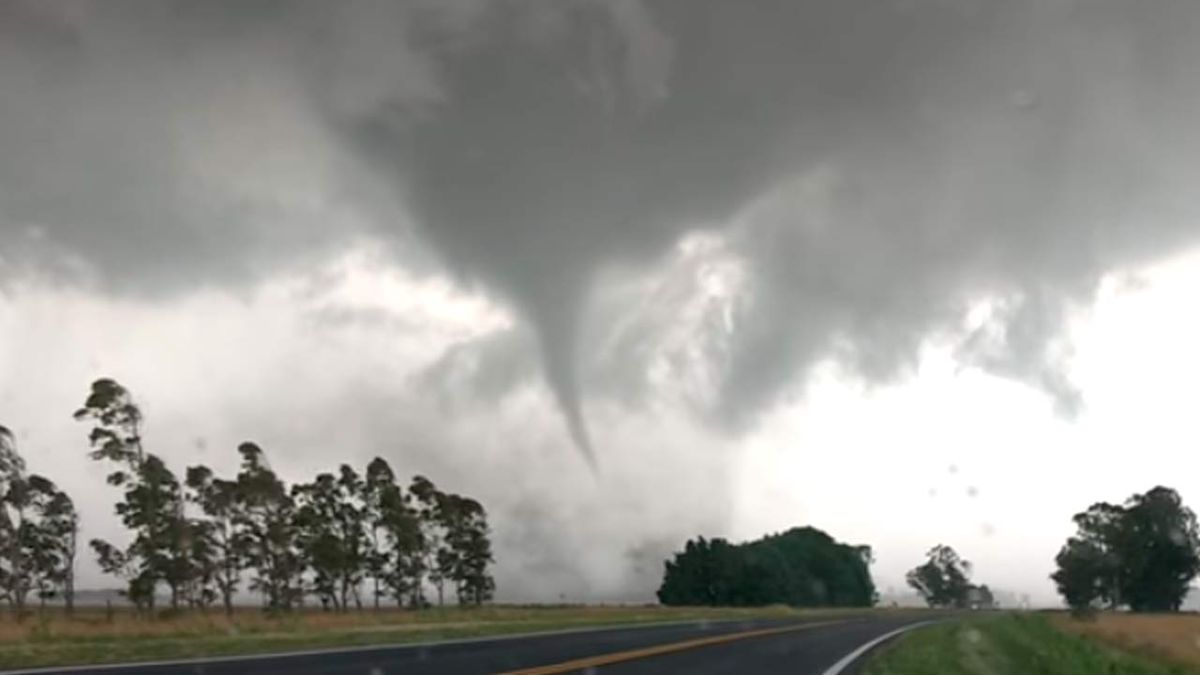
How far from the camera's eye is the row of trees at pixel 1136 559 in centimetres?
14538

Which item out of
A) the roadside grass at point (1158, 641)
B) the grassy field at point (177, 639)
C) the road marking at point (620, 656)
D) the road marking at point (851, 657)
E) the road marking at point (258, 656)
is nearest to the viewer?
the road marking at point (258, 656)

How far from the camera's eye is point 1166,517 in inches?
5871

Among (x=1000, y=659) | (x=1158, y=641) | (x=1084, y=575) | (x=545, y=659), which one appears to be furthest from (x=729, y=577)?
(x=545, y=659)

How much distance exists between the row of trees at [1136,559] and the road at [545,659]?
120303 mm

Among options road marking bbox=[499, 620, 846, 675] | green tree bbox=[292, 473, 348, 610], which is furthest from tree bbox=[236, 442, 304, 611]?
road marking bbox=[499, 620, 846, 675]

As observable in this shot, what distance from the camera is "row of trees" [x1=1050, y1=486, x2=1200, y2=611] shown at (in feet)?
477

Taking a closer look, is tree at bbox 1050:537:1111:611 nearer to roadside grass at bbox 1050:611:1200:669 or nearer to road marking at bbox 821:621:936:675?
roadside grass at bbox 1050:611:1200:669

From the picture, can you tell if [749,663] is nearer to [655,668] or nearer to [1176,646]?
[655,668]

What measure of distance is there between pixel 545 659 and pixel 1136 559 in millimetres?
137015

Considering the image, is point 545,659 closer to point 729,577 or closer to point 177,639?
point 177,639

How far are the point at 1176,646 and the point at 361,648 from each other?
111 ft

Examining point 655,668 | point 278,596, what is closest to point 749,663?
point 655,668

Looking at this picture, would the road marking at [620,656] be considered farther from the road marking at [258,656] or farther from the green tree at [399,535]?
the green tree at [399,535]

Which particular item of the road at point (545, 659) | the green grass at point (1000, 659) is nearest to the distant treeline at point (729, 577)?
the green grass at point (1000, 659)
